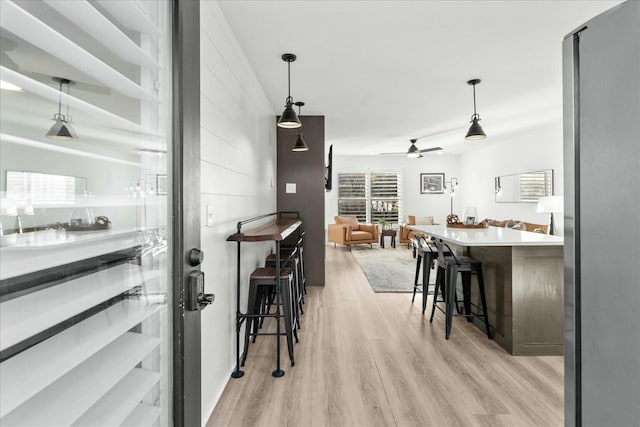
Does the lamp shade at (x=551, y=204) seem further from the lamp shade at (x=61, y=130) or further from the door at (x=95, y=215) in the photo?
the lamp shade at (x=61, y=130)

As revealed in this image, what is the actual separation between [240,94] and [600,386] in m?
2.74

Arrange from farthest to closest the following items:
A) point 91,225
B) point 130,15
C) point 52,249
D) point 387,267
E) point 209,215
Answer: point 387,267
point 209,215
point 130,15
point 91,225
point 52,249

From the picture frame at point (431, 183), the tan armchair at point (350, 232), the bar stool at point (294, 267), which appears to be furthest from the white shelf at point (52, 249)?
the picture frame at point (431, 183)

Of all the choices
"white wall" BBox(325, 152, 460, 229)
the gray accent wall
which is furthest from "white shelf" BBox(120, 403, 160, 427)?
"white wall" BBox(325, 152, 460, 229)

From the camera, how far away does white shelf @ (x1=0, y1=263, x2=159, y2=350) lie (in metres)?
0.46

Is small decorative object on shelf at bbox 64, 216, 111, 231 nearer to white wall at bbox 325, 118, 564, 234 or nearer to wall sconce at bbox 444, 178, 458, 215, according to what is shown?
white wall at bbox 325, 118, 564, 234

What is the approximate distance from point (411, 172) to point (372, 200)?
140cm

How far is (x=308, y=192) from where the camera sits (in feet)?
16.0

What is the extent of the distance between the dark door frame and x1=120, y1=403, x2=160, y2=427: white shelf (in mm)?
86

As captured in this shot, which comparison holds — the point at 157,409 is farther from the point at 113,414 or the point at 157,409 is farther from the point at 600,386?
the point at 600,386

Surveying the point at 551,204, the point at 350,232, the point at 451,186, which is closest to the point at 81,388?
the point at 551,204

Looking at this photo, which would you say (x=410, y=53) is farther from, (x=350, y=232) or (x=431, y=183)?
(x=431, y=183)

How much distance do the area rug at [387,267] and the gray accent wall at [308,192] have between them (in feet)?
3.03

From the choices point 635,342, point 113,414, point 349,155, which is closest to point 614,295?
point 635,342
